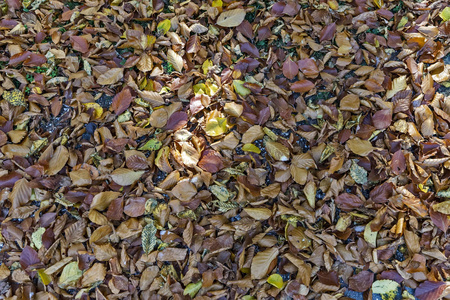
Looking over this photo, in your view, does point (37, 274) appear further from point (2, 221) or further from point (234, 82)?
point (234, 82)

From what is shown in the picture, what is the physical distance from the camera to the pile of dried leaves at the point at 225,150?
1.52 m

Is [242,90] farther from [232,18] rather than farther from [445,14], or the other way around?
[445,14]

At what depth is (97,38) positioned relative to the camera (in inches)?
73.4

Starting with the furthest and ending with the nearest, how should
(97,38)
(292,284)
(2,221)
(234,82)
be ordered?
1. (97,38)
2. (234,82)
3. (2,221)
4. (292,284)

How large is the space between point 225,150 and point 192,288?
0.70 m

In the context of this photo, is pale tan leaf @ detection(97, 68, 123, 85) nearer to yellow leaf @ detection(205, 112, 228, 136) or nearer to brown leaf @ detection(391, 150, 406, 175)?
yellow leaf @ detection(205, 112, 228, 136)

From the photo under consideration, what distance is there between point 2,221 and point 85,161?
0.52m

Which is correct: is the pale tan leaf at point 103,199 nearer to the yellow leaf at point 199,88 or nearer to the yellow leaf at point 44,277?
the yellow leaf at point 44,277

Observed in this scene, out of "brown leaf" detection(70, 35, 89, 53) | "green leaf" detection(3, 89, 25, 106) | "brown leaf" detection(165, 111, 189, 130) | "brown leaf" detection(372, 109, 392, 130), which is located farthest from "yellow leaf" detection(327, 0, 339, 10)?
"green leaf" detection(3, 89, 25, 106)

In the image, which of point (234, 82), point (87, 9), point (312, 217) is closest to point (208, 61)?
point (234, 82)

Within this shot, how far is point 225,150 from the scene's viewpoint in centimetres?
165

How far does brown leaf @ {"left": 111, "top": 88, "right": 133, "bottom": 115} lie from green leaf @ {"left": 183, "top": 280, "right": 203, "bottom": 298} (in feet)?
3.21

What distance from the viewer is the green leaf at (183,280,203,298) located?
1503 mm

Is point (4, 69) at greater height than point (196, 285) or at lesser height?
greater
